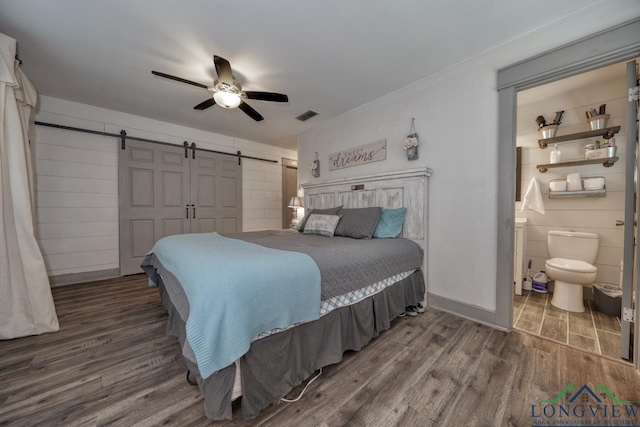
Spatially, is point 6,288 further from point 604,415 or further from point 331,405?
point 604,415

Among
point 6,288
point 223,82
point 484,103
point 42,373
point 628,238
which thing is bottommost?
point 42,373

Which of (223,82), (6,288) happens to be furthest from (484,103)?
(6,288)

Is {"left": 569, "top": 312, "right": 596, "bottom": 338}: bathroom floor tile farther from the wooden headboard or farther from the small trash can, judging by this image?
the wooden headboard

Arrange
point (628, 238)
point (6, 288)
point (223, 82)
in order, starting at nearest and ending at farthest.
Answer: point (628, 238)
point (6, 288)
point (223, 82)

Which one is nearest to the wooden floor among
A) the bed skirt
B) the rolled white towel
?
the bed skirt

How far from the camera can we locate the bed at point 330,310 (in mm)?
1135

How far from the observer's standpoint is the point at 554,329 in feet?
6.44

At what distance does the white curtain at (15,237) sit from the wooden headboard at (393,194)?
314 centimetres

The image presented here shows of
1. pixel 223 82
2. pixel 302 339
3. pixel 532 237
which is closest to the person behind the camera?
pixel 302 339

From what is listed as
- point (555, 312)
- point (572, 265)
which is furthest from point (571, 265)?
point (555, 312)

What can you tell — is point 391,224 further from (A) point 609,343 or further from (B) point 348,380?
(A) point 609,343

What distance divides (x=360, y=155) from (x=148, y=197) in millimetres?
3498

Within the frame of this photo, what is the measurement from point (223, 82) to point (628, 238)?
337 centimetres

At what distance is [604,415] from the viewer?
1134mm
